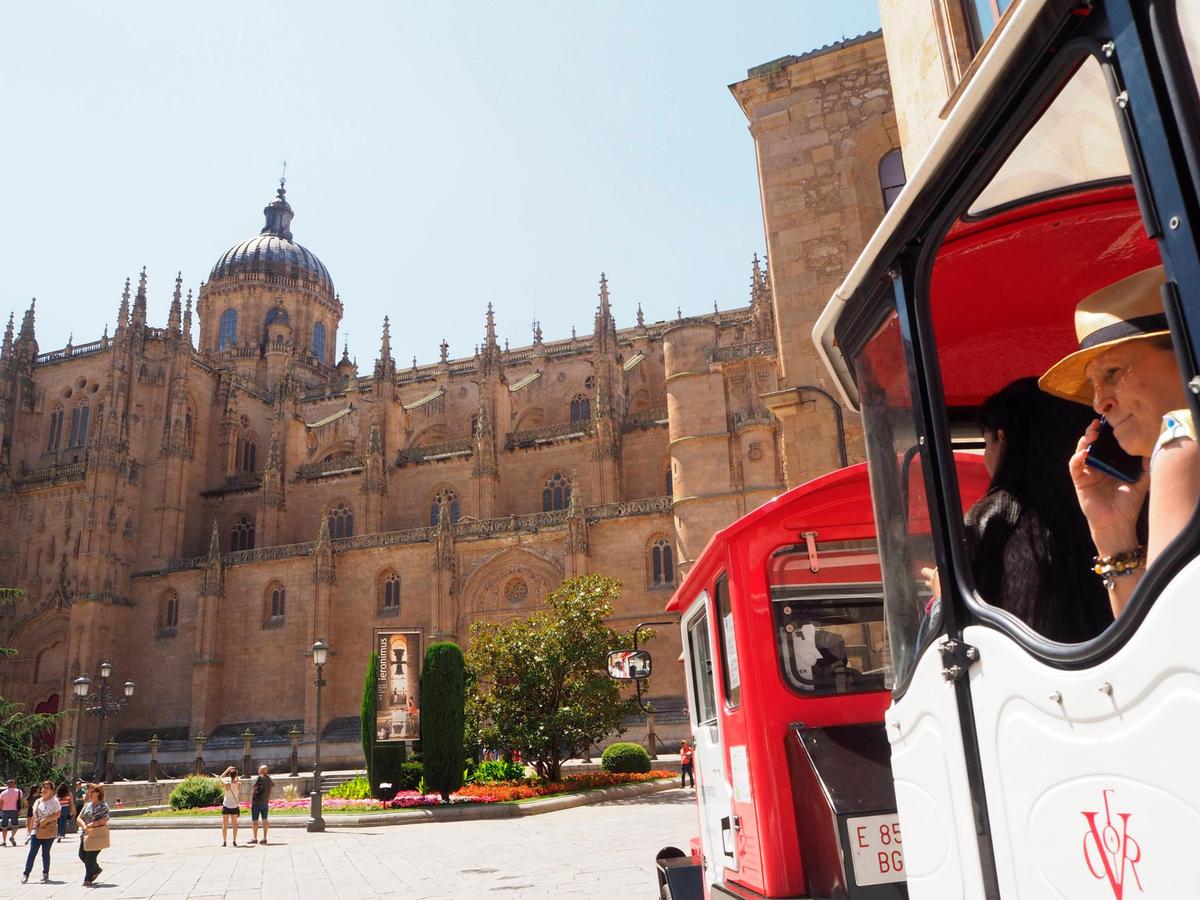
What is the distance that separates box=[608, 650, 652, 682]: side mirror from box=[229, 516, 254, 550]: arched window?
40199 millimetres

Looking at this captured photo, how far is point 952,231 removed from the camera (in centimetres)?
242

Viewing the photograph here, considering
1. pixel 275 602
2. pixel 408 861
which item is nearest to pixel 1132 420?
pixel 408 861

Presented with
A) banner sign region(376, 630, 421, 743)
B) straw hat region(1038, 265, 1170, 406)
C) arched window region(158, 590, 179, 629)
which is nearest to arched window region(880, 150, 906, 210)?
straw hat region(1038, 265, 1170, 406)

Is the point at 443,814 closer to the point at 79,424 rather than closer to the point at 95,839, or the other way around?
the point at 95,839

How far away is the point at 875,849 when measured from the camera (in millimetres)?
3494

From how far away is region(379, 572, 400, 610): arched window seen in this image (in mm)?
35812

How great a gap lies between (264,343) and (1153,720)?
185 ft

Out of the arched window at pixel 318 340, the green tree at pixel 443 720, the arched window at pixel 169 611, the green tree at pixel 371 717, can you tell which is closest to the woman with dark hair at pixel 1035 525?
the green tree at pixel 443 720

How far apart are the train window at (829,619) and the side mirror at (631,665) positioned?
5.11 feet

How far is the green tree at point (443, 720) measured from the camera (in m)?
18.5

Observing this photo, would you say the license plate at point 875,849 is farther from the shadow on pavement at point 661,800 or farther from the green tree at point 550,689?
the green tree at point 550,689

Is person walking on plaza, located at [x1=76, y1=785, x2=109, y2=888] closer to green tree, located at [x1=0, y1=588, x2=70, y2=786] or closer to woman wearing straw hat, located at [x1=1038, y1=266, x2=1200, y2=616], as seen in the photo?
woman wearing straw hat, located at [x1=1038, y1=266, x2=1200, y2=616]

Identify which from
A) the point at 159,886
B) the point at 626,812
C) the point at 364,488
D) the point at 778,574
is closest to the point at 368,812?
the point at 626,812

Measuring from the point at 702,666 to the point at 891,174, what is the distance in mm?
10028
